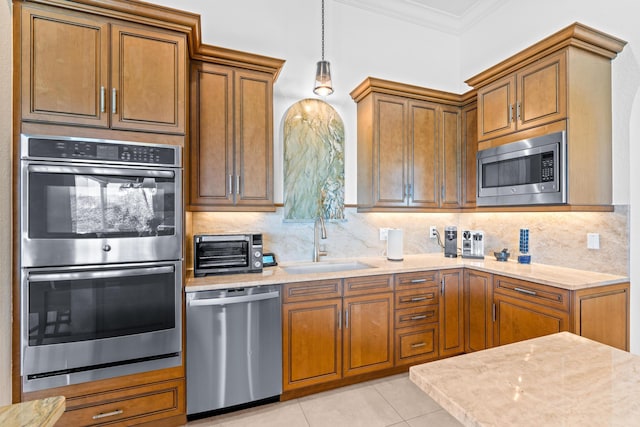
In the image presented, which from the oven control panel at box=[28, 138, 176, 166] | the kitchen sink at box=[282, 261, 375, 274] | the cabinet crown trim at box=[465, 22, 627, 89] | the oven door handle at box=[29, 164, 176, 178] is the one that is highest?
the cabinet crown trim at box=[465, 22, 627, 89]

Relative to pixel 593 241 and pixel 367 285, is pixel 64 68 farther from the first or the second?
pixel 593 241

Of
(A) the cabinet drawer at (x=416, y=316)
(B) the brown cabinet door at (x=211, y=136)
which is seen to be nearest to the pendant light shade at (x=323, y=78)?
(B) the brown cabinet door at (x=211, y=136)

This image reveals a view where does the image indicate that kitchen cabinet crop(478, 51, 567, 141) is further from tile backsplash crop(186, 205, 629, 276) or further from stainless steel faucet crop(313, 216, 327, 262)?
stainless steel faucet crop(313, 216, 327, 262)

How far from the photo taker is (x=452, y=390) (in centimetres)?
83

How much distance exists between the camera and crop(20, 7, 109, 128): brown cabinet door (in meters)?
1.72

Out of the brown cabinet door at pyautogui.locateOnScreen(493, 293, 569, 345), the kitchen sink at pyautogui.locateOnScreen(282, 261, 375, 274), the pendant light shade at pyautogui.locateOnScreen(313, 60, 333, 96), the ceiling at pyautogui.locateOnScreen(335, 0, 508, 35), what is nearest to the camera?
the brown cabinet door at pyautogui.locateOnScreen(493, 293, 569, 345)

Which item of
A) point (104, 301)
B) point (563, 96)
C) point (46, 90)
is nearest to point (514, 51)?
point (563, 96)

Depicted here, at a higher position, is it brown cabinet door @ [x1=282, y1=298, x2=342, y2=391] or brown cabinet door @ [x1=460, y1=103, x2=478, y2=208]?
brown cabinet door @ [x1=460, y1=103, x2=478, y2=208]

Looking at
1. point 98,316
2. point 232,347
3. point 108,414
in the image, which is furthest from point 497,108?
point 108,414

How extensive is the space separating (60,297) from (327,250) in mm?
2018

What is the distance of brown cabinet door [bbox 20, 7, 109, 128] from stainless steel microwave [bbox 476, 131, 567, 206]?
2.93 meters

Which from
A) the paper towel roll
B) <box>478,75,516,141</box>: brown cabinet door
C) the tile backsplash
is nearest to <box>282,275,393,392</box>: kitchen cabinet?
the paper towel roll

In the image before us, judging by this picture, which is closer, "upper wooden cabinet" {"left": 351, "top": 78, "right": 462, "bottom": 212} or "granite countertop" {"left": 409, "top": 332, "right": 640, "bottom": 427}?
"granite countertop" {"left": 409, "top": 332, "right": 640, "bottom": 427}

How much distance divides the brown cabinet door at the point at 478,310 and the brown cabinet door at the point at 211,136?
7.15ft
